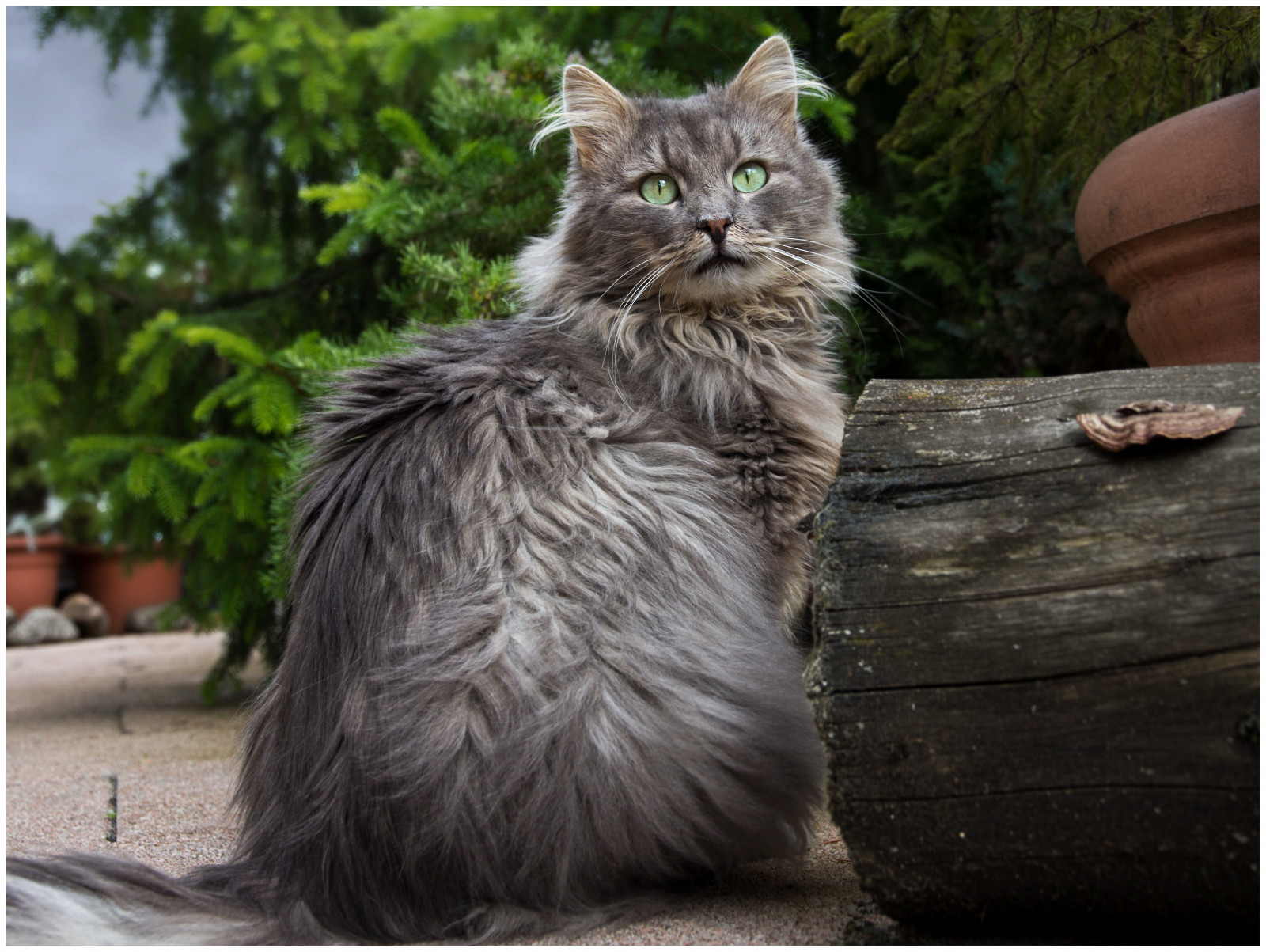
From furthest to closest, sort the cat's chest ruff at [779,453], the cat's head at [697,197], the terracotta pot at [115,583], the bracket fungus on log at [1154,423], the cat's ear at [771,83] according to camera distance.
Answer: the terracotta pot at [115,583] < the cat's ear at [771,83] < the cat's head at [697,197] < the cat's chest ruff at [779,453] < the bracket fungus on log at [1154,423]

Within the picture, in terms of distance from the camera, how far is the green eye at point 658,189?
2125 mm

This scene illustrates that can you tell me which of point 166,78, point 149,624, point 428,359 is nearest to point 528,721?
point 428,359

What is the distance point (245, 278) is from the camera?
15.9 feet

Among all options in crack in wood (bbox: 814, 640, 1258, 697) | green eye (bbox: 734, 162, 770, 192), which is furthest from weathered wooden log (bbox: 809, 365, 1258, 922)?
green eye (bbox: 734, 162, 770, 192)

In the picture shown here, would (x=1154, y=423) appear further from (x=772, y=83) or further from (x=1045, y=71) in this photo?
(x=1045, y=71)

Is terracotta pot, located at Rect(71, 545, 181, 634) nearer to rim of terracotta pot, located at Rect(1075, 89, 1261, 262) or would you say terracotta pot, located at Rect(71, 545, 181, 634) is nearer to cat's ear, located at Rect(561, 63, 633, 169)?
cat's ear, located at Rect(561, 63, 633, 169)

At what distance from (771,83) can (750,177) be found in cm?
34

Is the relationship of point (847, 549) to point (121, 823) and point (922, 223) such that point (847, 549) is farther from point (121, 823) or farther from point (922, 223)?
point (922, 223)

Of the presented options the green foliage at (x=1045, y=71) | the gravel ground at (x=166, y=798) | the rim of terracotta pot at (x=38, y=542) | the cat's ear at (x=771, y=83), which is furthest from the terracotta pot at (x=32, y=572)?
the green foliage at (x=1045, y=71)

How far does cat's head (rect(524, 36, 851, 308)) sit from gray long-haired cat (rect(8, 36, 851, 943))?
0.01 m

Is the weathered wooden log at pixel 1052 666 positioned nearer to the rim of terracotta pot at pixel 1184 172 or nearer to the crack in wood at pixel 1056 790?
the crack in wood at pixel 1056 790

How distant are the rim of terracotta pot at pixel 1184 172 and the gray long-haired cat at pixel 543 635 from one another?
2.66 feet

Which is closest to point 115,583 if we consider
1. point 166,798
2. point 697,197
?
point 166,798

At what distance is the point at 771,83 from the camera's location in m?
2.33
